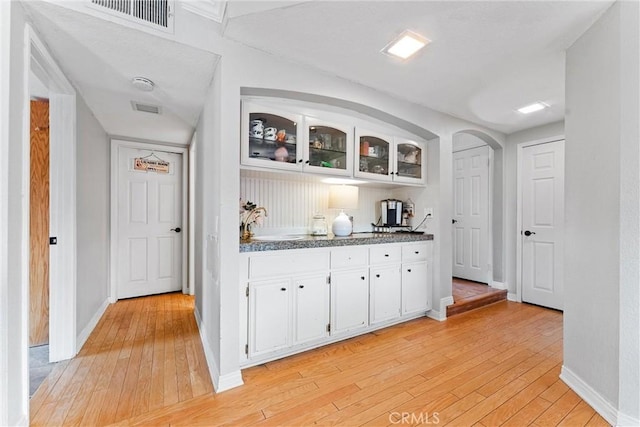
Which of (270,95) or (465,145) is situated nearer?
(270,95)

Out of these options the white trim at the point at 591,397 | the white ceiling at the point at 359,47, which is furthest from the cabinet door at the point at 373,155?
the white trim at the point at 591,397

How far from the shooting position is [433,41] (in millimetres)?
1875

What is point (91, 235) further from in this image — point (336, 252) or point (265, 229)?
point (336, 252)

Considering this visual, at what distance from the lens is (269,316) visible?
6.82 feet

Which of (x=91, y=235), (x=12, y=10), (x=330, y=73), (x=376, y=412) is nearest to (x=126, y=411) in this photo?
(x=376, y=412)

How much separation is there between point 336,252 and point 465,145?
327cm

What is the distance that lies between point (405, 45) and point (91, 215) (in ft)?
10.4

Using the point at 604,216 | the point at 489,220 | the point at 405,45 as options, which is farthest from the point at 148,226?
the point at 489,220

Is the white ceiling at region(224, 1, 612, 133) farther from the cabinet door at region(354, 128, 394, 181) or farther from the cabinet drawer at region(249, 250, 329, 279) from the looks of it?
the cabinet drawer at region(249, 250, 329, 279)

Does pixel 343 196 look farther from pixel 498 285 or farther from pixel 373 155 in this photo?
pixel 498 285

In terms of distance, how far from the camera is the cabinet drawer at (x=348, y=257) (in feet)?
7.84

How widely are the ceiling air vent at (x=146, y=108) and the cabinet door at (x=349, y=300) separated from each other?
2.25 metres

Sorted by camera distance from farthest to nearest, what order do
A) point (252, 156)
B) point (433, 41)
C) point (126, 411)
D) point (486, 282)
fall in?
point (486, 282) → point (252, 156) → point (433, 41) → point (126, 411)

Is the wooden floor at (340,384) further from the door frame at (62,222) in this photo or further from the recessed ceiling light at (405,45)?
the recessed ceiling light at (405,45)
